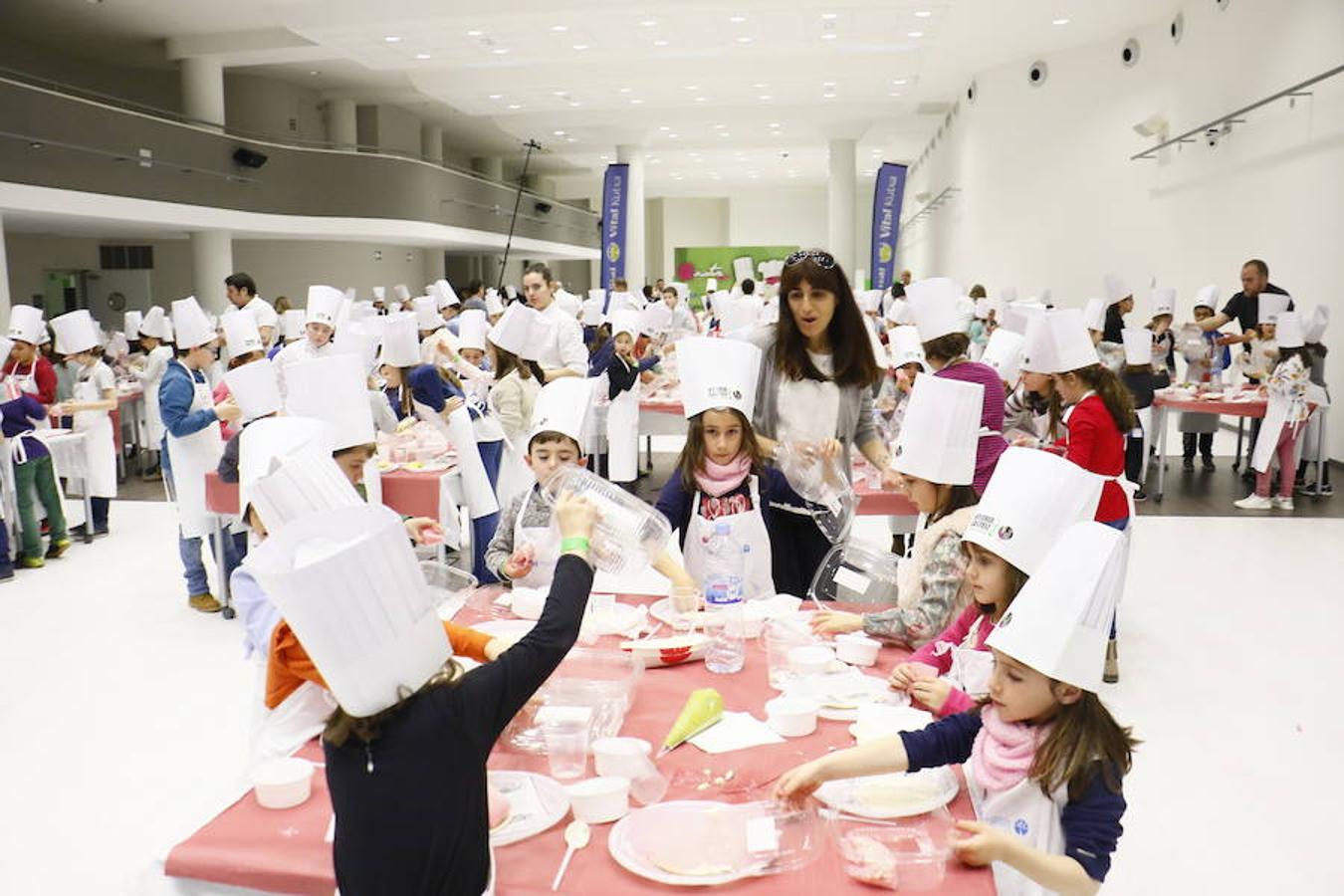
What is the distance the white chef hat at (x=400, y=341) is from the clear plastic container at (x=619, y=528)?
3877 millimetres

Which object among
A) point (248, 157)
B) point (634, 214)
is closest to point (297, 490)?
point (248, 157)

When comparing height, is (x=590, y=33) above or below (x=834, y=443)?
above

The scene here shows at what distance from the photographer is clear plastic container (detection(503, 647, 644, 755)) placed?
6.39 ft

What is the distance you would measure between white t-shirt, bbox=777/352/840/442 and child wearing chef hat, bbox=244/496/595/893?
1.97 meters

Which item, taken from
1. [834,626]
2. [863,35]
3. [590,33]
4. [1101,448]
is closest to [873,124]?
[863,35]

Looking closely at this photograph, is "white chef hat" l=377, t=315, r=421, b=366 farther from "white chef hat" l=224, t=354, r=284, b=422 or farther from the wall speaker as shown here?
the wall speaker

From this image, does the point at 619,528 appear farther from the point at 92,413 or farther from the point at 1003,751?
the point at 92,413

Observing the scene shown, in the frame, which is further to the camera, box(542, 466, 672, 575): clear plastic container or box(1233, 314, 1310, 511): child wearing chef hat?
box(1233, 314, 1310, 511): child wearing chef hat

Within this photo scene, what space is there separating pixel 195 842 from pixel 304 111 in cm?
1999

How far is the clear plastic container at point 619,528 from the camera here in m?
1.99

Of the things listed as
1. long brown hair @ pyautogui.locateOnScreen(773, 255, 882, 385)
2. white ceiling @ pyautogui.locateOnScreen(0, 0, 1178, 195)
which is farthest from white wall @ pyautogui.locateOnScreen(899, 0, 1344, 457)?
long brown hair @ pyautogui.locateOnScreen(773, 255, 882, 385)

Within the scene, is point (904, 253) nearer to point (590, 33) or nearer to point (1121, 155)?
point (1121, 155)

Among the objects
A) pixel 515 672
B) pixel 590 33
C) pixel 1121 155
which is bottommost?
pixel 515 672

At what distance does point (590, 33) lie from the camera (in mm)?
13312
